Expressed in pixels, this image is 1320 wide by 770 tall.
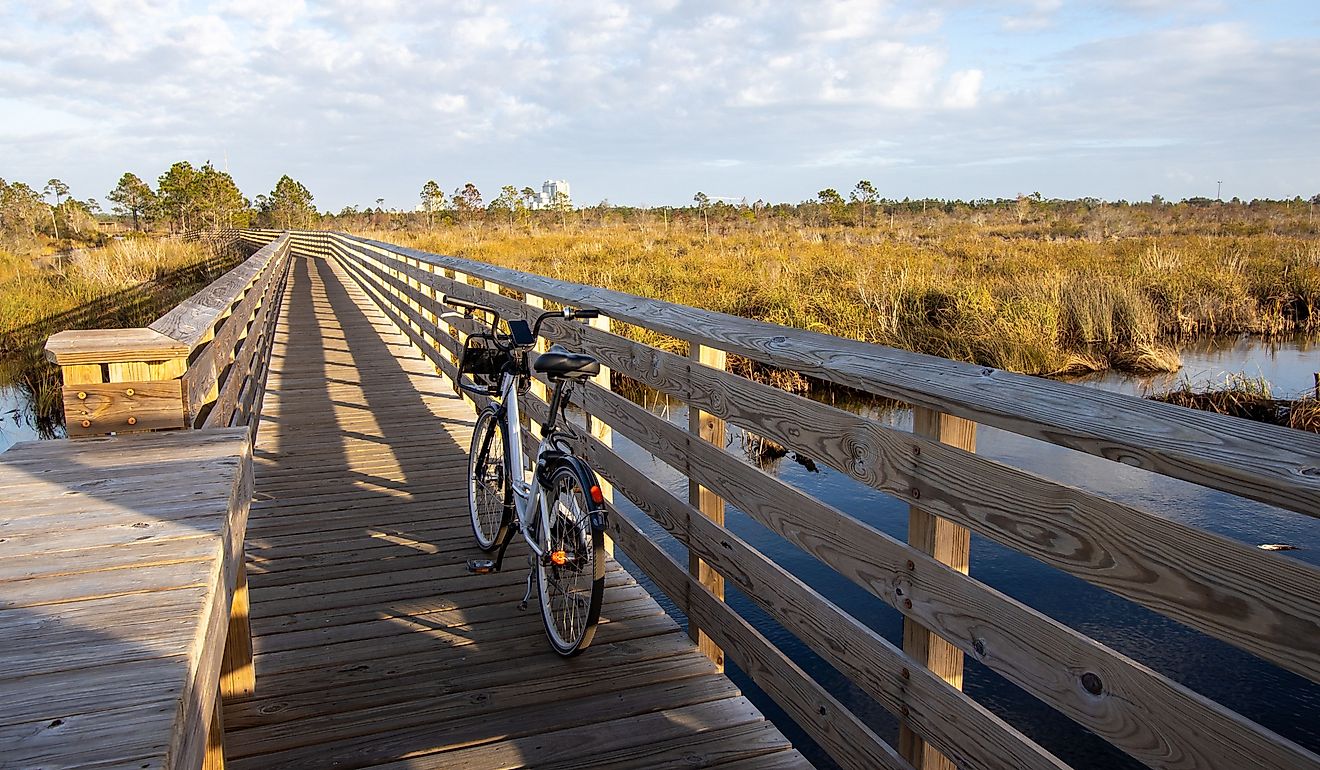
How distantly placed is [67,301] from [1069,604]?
17367mm

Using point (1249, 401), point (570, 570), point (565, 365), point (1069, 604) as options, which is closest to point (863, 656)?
point (570, 570)

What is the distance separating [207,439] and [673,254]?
68.8 feet

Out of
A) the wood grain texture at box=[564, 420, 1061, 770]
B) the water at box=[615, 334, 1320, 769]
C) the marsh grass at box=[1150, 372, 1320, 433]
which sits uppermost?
the wood grain texture at box=[564, 420, 1061, 770]

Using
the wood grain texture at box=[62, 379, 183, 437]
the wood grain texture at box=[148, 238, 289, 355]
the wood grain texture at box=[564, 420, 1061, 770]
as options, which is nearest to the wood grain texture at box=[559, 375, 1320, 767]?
the wood grain texture at box=[564, 420, 1061, 770]

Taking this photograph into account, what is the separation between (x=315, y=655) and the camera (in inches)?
130

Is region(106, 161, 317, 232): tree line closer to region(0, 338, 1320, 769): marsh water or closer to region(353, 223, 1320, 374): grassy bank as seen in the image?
region(353, 223, 1320, 374): grassy bank

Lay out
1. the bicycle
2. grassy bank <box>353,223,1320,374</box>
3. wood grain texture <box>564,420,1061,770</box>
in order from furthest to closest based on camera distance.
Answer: grassy bank <box>353,223,1320,374</box> < the bicycle < wood grain texture <box>564,420,1061,770</box>

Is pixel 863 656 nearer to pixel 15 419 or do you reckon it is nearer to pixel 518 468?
pixel 518 468

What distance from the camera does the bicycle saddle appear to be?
123 inches

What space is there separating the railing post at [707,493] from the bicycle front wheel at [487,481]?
115 centimetres

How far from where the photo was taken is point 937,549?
2.04 metres

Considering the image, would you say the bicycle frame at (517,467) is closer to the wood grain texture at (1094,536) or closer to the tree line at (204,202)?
the wood grain texture at (1094,536)

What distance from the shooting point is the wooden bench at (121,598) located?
1.42 meters

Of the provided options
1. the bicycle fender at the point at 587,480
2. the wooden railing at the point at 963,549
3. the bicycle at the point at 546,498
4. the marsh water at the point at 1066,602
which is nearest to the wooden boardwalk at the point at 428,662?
the bicycle at the point at 546,498
